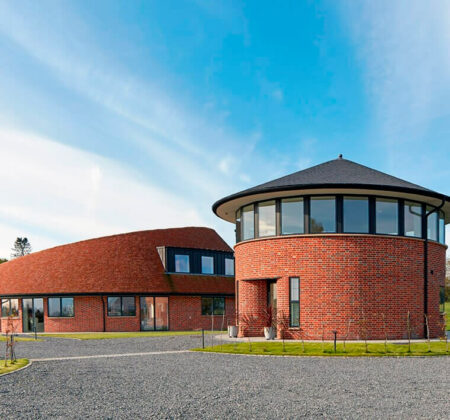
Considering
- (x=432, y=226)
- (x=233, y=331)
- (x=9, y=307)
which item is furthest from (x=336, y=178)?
(x=9, y=307)

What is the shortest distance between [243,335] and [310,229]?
5.52 m

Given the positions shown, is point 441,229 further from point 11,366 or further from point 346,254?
point 11,366

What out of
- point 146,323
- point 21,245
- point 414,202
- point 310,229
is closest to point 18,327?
point 146,323

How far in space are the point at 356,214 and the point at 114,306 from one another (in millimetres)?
19401

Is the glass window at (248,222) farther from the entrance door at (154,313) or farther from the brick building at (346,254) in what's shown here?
the entrance door at (154,313)

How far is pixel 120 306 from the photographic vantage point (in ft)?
112

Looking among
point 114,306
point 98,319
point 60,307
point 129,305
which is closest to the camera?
point 98,319

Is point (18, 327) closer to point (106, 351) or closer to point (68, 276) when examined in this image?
point (68, 276)

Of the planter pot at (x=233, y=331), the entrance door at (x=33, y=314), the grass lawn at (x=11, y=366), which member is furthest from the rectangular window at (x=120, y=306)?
the grass lawn at (x=11, y=366)

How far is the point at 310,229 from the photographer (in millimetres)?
20281

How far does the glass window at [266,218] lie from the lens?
2130 centimetres

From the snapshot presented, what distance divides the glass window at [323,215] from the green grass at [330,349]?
4.34 metres

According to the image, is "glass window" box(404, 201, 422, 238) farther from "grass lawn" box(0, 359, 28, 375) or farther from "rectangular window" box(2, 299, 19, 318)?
"rectangular window" box(2, 299, 19, 318)

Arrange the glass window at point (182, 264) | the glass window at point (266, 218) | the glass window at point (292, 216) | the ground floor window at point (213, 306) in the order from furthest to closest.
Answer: the glass window at point (182, 264)
the ground floor window at point (213, 306)
the glass window at point (266, 218)
the glass window at point (292, 216)
